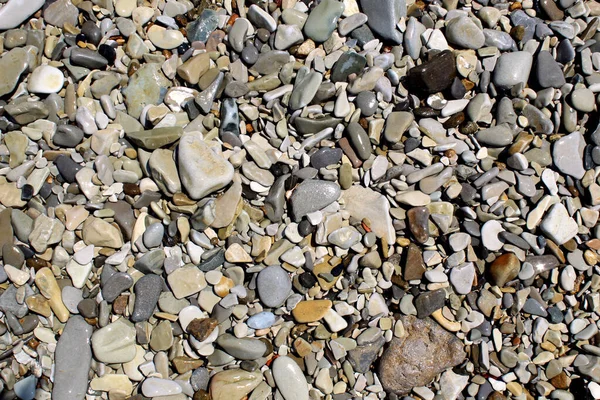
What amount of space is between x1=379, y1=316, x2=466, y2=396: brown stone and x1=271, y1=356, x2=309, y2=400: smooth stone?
26 cm

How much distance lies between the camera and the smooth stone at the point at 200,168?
1646 millimetres

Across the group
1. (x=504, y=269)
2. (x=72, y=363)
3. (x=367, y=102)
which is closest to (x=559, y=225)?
(x=504, y=269)

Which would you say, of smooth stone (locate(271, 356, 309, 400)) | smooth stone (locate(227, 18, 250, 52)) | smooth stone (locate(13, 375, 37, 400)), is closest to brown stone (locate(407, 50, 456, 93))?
smooth stone (locate(227, 18, 250, 52))

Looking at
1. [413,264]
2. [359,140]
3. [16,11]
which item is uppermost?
[16,11]

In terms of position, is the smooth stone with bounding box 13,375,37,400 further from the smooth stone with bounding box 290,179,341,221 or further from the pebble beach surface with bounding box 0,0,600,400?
the smooth stone with bounding box 290,179,341,221

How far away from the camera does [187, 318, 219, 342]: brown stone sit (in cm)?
166

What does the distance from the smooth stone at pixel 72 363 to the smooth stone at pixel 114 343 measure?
4 centimetres

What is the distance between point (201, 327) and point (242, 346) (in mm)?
146

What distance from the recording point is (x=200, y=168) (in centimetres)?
165

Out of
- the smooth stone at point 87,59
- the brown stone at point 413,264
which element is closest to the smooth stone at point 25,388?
the smooth stone at point 87,59

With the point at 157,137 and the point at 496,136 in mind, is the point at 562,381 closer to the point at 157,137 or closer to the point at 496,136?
the point at 496,136

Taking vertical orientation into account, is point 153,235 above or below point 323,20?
below

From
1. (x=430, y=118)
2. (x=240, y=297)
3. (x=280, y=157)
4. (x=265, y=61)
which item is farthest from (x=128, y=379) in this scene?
(x=430, y=118)

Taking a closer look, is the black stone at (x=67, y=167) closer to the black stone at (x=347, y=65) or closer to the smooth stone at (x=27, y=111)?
the smooth stone at (x=27, y=111)
